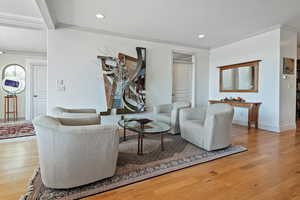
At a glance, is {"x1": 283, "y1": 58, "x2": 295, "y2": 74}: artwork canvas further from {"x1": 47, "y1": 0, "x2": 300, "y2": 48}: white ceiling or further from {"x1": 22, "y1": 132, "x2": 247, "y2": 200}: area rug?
{"x1": 22, "y1": 132, "x2": 247, "y2": 200}: area rug

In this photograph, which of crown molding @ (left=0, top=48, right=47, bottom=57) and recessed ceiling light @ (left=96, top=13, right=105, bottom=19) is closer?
recessed ceiling light @ (left=96, top=13, right=105, bottom=19)

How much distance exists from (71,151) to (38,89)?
218 inches

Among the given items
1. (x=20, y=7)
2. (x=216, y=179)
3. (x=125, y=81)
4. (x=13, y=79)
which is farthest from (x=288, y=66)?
(x=13, y=79)

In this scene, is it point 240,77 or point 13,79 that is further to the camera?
point 13,79

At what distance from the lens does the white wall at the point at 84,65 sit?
3.63m

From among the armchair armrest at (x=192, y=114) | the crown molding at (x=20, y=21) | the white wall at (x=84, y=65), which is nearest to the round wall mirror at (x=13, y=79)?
→ the crown molding at (x=20, y=21)

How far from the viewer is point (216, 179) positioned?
186cm

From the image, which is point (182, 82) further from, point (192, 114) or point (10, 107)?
point (10, 107)

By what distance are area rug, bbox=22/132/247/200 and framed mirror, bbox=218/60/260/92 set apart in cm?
243

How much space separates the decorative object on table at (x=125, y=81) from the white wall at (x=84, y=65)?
0.16 m

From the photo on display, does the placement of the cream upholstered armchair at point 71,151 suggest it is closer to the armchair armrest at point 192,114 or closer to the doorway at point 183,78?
the armchair armrest at point 192,114

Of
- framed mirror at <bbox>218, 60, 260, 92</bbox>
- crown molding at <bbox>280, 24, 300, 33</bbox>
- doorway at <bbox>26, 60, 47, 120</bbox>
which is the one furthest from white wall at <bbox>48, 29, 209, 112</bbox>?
crown molding at <bbox>280, 24, 300, 33</bbox>

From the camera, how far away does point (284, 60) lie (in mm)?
3959

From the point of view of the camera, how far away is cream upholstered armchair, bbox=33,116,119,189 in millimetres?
1517
